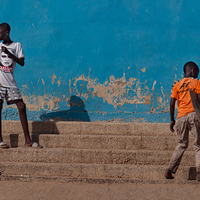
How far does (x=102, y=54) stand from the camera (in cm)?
Result: 524

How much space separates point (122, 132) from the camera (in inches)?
172

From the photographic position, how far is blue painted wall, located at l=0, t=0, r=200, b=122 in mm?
5184

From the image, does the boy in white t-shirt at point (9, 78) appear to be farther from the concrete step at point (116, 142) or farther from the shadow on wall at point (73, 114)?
the shadow on wall at point (73, 114)

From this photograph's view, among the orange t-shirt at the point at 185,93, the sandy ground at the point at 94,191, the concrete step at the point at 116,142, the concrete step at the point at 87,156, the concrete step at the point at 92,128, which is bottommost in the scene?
the sandy ground at the point at 94,191

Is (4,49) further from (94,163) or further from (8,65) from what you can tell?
(94,163)

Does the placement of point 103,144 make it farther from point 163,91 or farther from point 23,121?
point 163,91

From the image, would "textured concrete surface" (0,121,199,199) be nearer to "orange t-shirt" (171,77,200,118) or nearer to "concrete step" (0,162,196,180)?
"concrete step" (0,162,196,180)

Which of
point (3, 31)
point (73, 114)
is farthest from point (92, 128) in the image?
point (3, 31)

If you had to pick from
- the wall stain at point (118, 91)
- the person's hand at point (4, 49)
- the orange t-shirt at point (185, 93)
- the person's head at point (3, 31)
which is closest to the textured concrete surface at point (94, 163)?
the orange t-shirt at point (185, 93)

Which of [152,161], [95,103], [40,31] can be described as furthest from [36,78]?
[152,161]

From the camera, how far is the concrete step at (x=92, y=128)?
4328 millimetres

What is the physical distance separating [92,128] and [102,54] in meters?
1.70

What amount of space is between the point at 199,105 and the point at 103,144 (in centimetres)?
158

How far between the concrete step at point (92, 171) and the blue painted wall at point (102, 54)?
1.84 m
